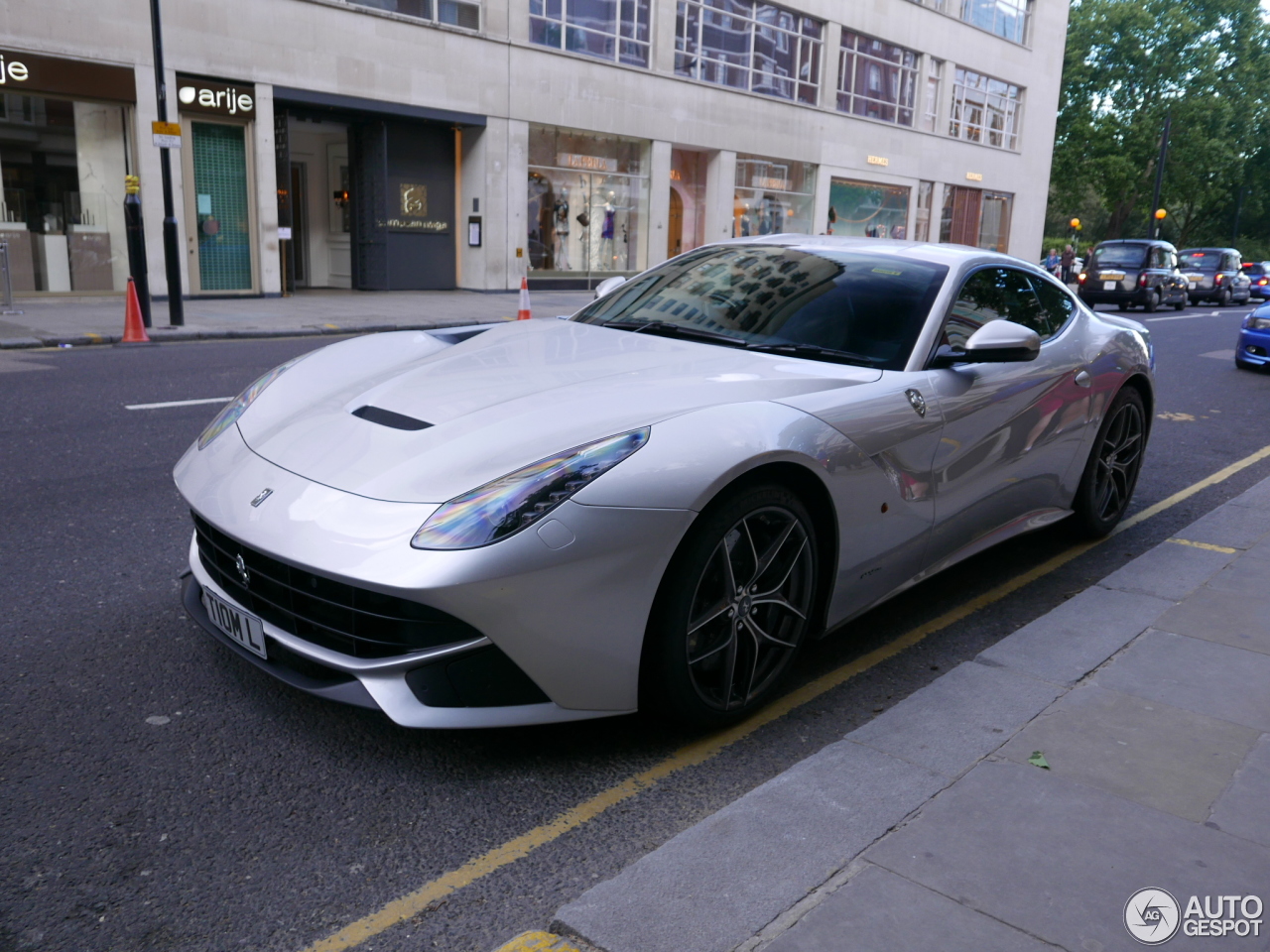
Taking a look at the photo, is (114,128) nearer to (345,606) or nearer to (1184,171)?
(345,606)

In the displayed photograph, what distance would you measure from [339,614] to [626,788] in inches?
34.9

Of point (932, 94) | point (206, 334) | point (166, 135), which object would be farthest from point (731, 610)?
point (932, 94)

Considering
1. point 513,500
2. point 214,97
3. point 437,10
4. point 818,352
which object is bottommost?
point 513,500

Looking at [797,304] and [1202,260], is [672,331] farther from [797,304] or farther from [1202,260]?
[1202,260]

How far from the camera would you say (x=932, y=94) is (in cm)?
Result: 3622

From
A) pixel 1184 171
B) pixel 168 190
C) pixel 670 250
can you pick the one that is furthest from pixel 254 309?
pixel 1184 171

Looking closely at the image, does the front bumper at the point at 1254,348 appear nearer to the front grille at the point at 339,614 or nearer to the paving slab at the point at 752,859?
the paving slab at the point at 752,859

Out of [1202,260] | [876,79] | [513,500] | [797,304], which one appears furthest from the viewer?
[876,79]

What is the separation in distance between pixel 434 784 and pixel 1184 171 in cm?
6250

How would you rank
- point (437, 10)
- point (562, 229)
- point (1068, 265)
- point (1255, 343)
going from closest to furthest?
point (1255, 343)
point (437, 10)
point (562, 229)
point (1068, 265)

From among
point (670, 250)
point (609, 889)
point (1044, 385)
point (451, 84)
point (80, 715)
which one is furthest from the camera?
point (670, 250)

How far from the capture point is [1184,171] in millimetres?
55250

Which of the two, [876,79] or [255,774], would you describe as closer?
[255,774]

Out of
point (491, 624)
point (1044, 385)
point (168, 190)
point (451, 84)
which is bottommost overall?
point (491, 624)
